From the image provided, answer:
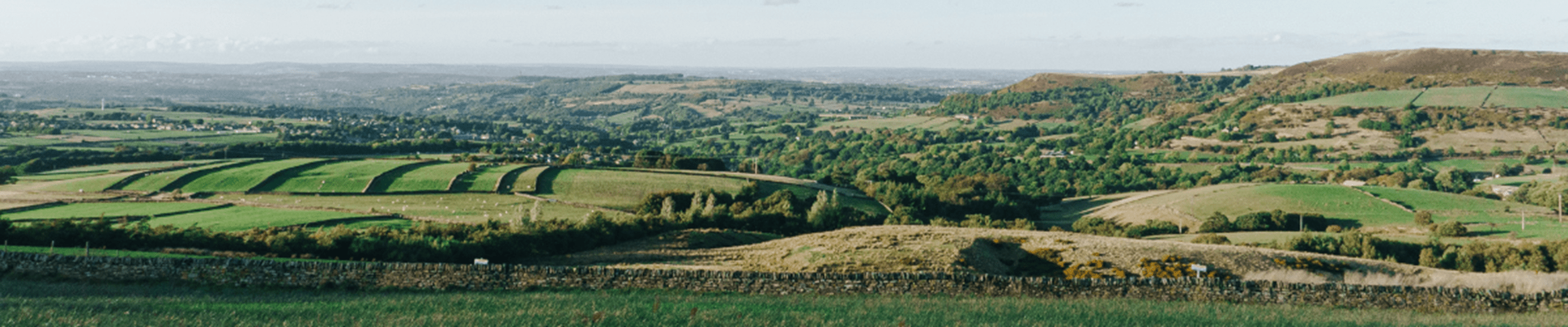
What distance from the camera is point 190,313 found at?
16.2 meters

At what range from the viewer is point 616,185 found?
87312mm

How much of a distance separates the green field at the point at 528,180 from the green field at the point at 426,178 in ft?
19.3

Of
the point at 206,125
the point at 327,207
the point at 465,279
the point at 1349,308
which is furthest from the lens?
the point at 206,125

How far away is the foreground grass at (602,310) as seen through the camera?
52.2 ft

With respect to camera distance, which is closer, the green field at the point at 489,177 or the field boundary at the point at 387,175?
the field boundary at the point at 387,175

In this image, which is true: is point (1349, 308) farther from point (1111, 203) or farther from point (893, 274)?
point (1111, 203)

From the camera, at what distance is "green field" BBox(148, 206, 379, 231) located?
2314 inches

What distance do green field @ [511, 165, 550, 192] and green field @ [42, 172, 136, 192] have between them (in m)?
34.6

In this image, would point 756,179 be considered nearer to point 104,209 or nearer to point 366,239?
point 104,209

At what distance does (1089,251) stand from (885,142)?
16383 cm

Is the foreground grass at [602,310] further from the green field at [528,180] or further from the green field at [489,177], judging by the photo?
the green field at [528,180]

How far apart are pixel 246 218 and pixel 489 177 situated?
26.2 m

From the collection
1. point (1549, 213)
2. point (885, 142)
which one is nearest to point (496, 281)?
point (1549, 213)

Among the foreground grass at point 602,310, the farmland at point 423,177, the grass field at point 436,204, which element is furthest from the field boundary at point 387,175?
the foreground grass at point 602,310
